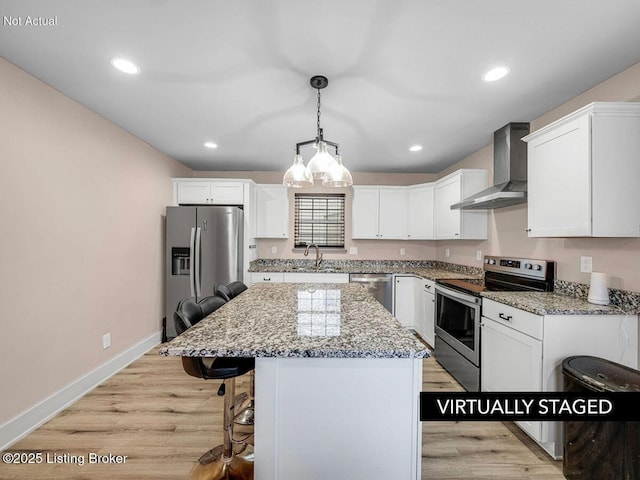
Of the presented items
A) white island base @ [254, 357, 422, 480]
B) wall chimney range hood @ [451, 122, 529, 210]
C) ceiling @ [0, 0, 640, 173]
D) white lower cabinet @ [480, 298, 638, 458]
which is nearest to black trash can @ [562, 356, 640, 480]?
white lower cabinet @ [480, 298, 638, 458]

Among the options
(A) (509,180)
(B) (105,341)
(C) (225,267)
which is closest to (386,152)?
(A) (509,180)

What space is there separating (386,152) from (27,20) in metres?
3.14

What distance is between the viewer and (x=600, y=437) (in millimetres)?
1315

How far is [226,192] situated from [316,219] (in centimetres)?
144

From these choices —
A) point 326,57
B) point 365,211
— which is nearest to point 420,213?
point 365,211

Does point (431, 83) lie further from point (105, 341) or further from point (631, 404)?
point (105, 341)

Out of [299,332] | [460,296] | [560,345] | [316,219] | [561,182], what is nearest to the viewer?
[299,332]

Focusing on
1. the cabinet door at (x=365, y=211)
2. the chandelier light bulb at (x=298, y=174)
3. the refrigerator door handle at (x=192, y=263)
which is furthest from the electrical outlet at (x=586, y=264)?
the refrigerator door handle at (x=192, y=263)

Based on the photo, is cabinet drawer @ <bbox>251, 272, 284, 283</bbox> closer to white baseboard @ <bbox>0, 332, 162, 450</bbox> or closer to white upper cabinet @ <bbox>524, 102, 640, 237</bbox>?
white baseboard @ <bbox>0, 332, 162, 450</bbox>

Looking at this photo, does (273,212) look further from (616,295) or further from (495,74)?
(616,295)

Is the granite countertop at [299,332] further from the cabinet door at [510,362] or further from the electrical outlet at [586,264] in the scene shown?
the electrical outlet at [586,264]

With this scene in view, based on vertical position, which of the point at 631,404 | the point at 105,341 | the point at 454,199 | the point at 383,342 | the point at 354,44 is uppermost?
the point at 354,44

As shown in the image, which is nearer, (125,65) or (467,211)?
(125,65)

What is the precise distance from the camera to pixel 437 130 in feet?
9.27
